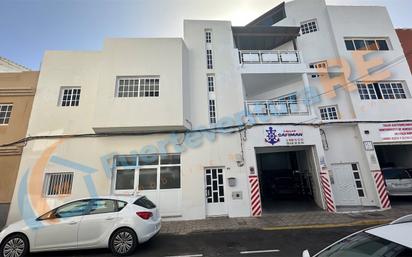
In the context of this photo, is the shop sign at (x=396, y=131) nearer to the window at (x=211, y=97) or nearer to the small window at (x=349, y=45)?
the small window at (x=349, y=45)

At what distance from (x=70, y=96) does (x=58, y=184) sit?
443 centimetres

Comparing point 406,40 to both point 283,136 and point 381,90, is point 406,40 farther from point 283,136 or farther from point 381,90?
point 283,136

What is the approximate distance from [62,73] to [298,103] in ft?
42.3

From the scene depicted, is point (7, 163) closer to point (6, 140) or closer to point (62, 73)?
point (6, 140)

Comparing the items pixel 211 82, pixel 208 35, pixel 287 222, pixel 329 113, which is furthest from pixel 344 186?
pixel 208 35

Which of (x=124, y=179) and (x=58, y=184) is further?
(x=124, y=179)

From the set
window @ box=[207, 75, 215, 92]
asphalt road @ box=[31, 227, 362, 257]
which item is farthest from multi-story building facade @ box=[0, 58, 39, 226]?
window @ box=[207, 75, 215, 92]

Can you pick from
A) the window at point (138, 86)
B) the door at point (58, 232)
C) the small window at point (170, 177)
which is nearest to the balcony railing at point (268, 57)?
the window at point (138, 86)

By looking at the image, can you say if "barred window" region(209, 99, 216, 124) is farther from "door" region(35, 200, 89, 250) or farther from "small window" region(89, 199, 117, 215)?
"door" region(35, 200, 89, 250)

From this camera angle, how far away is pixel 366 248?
1908 mm

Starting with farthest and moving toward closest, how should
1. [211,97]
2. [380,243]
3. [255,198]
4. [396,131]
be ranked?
[211,97]
[396,131]
[255,198]
[380,243]

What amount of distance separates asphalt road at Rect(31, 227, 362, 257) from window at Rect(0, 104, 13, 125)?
8.00 meters

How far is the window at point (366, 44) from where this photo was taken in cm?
1238

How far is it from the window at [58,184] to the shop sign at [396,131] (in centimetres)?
1601
